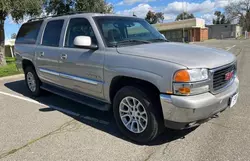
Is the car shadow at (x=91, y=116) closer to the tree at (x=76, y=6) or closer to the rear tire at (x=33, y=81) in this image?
the rear tire at (x=33, y=81)

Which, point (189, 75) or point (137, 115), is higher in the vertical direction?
point (189, 75)

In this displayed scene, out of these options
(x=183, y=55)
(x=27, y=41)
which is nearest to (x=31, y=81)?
(x=27, y=41)

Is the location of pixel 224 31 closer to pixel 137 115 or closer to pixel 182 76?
pixel 137 115

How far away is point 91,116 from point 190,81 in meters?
2.47

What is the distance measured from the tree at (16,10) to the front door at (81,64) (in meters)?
7.96

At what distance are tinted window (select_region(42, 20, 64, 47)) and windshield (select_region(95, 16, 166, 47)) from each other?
1.18 m

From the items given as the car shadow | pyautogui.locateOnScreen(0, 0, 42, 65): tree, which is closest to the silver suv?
the car shadow

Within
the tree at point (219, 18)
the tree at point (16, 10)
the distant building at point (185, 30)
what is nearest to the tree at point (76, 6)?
the tree at point (16, 10)

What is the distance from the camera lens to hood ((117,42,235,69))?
3.16 meters

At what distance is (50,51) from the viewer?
5.18 metres

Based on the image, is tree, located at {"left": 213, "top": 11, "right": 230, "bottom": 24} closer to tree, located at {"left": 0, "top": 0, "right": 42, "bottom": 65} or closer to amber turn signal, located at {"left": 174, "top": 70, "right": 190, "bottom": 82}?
tree, located at {"left": 0, "top": 0, "right": 42, "bottom": 65}

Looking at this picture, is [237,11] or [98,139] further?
[237,11]

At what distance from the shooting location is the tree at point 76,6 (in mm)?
16578

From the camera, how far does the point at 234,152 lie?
3.27 metres
